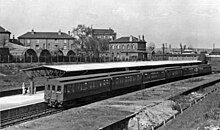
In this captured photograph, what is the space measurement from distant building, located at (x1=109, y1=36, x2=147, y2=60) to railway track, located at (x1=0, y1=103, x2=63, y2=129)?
73336 mm

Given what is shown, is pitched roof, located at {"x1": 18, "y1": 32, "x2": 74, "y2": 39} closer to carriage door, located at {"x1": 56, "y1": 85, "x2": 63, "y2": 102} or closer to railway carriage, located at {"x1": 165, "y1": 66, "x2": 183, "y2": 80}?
railway carriage, located at {"x1": 165, "y1": 66, "x2": 183, "y2": 80}

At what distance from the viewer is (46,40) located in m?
92.9

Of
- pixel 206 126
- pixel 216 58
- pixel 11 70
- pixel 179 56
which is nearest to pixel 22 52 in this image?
pixel 11 70

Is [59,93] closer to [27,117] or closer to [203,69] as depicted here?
[27,117]

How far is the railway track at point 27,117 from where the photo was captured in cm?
2128

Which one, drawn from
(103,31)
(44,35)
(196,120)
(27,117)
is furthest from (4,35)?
(103,31)

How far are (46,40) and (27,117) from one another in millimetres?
71427

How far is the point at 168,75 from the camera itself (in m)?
54.8

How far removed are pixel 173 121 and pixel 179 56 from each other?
93.9 meters

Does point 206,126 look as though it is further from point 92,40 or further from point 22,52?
point 92,40

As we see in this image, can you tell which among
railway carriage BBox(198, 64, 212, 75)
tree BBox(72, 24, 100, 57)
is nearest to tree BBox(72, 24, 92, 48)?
tree BBox(72, 24, 100, 57)

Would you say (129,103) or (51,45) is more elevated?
(51,45)

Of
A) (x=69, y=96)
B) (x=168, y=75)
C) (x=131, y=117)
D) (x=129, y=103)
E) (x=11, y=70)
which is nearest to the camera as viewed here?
(x=131, y=117)

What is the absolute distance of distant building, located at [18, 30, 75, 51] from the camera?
92750 millimetres
